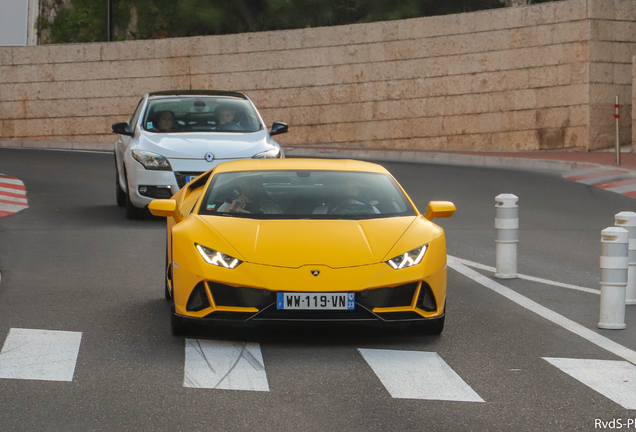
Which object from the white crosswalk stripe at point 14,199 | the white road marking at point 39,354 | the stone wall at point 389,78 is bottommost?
the white road marking at point 39,354

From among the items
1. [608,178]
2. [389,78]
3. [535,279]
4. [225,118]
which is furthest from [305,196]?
[389,78]

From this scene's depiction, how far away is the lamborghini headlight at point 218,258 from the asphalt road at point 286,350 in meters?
0.57

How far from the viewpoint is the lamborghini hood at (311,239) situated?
6.62m

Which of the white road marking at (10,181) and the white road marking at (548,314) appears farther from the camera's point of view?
the white road marking at (10,181)

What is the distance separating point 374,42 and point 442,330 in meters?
23.1

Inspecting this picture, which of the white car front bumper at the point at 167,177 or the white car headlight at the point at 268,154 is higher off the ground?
the white car headlight at the point at 268,154

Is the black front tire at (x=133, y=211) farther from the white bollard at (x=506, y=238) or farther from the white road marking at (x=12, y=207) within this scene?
the white bollard at (x=506, y=238)

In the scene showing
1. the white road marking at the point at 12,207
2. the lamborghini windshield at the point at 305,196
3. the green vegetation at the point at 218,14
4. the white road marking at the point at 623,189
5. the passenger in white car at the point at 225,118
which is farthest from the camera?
the green vegetation at the point at 218,14

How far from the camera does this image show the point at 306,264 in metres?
6.58

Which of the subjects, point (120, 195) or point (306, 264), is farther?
point (120, 195)

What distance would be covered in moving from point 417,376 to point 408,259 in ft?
3.28

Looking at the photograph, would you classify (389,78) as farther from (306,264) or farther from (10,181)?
(306,264)

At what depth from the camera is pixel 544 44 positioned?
2673cm

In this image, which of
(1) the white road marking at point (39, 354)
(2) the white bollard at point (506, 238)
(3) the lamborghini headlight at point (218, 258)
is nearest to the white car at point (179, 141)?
(2) the white bollard at point (506, 238)
